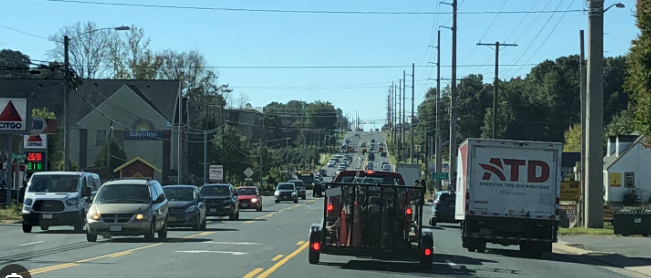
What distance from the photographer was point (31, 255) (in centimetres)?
1812

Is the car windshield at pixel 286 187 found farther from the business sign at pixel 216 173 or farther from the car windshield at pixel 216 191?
the car windshield at pixel 216 191

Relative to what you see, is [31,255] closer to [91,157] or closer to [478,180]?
[478,180]

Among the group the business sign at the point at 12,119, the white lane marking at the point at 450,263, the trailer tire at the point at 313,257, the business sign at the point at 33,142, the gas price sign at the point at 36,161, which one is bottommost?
the white lane marking at the point at 450,263

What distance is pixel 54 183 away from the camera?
2842cm

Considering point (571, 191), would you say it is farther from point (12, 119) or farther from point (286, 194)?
point (286, 194)

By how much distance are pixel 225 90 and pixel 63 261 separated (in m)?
94.9

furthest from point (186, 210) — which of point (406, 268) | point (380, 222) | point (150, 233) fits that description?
point (380, 222)

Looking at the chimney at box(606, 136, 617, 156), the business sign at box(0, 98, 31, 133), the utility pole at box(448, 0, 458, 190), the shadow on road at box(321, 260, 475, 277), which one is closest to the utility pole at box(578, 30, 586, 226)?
the utility pole at box(448, 0, 458, 190)

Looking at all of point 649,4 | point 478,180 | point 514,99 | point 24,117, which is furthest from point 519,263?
point 514,99

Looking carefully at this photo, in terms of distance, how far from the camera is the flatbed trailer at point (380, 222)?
1599 cm

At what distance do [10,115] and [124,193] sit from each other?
17.4 m

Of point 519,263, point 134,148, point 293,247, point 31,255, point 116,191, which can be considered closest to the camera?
point 31,255

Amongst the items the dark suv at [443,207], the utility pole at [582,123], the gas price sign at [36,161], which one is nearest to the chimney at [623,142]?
the utility pole at [582,123]

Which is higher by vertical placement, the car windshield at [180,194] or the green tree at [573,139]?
the green tree at [573,139]
